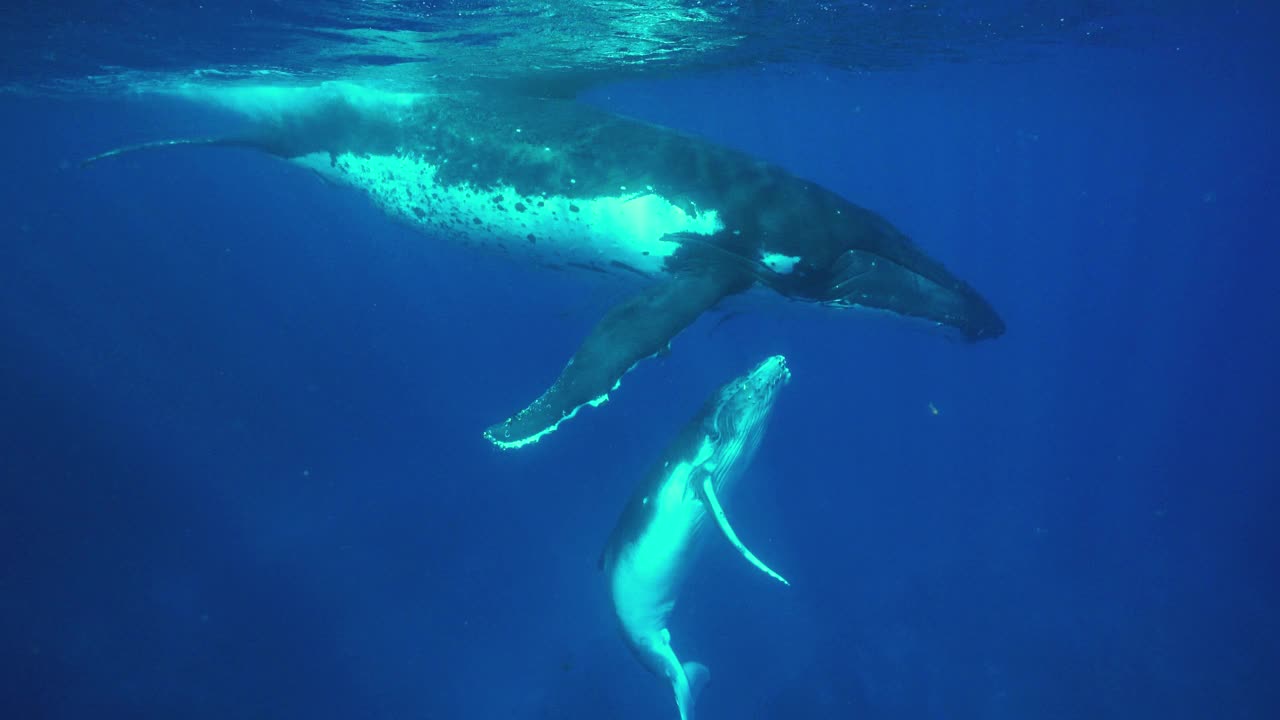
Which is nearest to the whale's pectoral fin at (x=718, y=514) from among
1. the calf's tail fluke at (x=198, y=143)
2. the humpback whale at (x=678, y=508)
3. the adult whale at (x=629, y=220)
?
the humpback whale at (x=678, y=508)

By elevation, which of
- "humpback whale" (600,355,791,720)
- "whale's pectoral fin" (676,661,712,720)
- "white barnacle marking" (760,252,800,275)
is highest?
"white barnacle marking" (760,252,800,275)

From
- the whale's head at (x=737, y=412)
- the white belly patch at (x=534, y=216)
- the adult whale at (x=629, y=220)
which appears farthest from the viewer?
the whale's head at (x=737, y=412)

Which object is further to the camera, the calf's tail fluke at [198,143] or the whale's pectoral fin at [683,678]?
the calf's tail fluke at [198,143]

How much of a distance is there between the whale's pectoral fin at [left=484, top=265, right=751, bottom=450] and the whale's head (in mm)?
1743

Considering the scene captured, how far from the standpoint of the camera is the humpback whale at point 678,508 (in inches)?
290

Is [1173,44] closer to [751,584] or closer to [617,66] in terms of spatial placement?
[617,66]

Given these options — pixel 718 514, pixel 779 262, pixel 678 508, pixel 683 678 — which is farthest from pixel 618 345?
Answer: pixel 683 678

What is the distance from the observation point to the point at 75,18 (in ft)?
34.5

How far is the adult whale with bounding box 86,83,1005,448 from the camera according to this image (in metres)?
5.16

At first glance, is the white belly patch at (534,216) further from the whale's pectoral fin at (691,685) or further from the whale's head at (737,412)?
the whale's pectoral fin at (691,685)

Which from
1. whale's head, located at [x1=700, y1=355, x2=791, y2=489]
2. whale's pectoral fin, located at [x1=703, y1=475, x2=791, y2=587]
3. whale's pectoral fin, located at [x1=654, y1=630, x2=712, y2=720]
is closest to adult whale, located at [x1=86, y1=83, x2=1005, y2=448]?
whale's head, located at [x1=700, y1=355, x2=791, y2=489]

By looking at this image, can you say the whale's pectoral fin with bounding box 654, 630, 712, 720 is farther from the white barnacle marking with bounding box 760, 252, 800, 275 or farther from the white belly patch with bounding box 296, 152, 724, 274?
the white barnacle marking with bounding box 760, 252, 800, 275

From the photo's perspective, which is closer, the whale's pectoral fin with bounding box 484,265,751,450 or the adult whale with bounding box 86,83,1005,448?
the whale's pectoral fin with bounding box 484,265,751,450

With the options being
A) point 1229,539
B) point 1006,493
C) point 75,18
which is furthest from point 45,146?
point 1229,539
